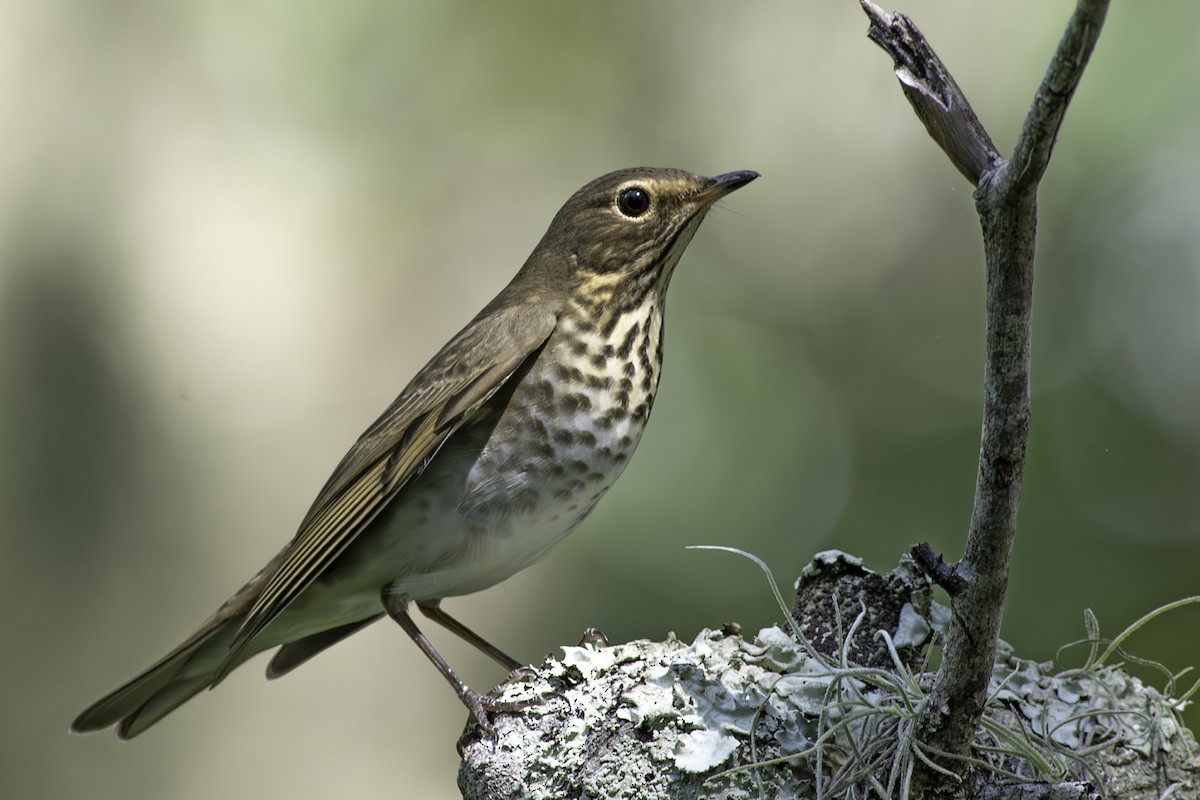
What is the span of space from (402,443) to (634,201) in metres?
1.16

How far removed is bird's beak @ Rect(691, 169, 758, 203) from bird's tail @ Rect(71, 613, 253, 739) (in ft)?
6.88

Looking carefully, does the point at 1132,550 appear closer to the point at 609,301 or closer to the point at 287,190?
the point at 609,301

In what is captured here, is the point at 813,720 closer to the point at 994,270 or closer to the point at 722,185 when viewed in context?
the point at 994,270

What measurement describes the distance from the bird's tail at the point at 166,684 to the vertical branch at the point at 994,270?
265 cm

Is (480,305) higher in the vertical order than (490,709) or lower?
higher

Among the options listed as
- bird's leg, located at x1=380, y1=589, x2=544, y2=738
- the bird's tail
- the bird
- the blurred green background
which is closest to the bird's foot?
bird's leg, located at x1=380, y1=589, x2=544, y2=738

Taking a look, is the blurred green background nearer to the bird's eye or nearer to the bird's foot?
the bird's eye

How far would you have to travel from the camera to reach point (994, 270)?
1.99 m

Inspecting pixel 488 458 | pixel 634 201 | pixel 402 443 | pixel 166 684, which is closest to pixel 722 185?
pixel 634 201

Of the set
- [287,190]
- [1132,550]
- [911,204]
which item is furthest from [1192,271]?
[287,190]

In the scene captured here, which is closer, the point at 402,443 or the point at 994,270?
the point at 994,270

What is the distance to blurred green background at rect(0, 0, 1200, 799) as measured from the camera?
5.29 meters

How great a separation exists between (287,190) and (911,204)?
132 inches

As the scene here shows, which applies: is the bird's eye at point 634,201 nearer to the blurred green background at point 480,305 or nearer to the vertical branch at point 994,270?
the blurred green background at point 480,305
